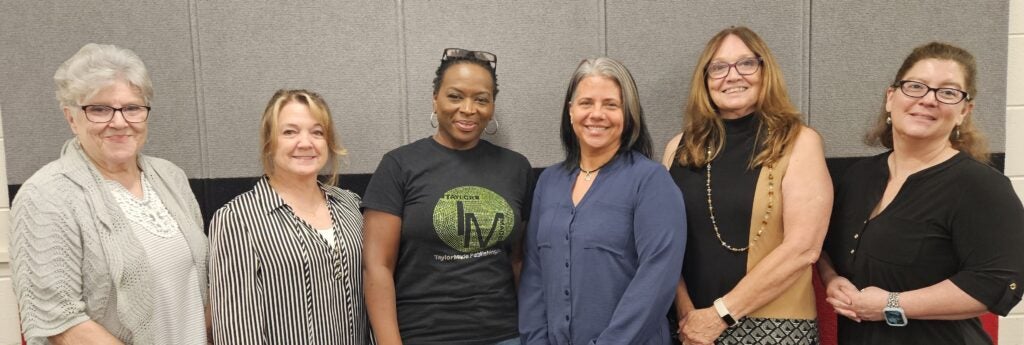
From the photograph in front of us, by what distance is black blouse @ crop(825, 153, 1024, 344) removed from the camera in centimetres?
160

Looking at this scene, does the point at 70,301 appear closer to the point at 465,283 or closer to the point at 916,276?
the point at 465,283

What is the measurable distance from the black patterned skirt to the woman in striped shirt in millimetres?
1166

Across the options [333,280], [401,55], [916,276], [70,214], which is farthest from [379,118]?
[916,276]

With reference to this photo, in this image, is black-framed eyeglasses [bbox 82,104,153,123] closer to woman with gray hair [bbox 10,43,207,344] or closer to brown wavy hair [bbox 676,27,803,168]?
woman with gray hair [bbox 10,43,207,344]

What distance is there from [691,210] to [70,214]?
1.73 m

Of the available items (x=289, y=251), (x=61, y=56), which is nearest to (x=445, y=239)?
(x=289, y=251)

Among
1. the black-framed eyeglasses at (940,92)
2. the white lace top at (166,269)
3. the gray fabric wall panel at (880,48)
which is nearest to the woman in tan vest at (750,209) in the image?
the black-framed eyeglasses at (940,92)

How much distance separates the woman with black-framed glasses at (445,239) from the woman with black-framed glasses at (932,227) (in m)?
1.05

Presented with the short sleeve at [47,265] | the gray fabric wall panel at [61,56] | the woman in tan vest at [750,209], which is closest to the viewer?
the short sleeve at [47,265]

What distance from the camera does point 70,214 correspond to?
1.58m

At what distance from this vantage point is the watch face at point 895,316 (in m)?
1.69

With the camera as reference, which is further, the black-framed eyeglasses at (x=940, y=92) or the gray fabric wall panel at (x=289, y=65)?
the gray fabric wall panel at (x=289, y=65)

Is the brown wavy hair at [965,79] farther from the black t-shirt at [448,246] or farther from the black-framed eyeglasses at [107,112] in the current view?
the black-framed eyeglasses at [107,112]

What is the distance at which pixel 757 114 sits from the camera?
1892 millimetres
